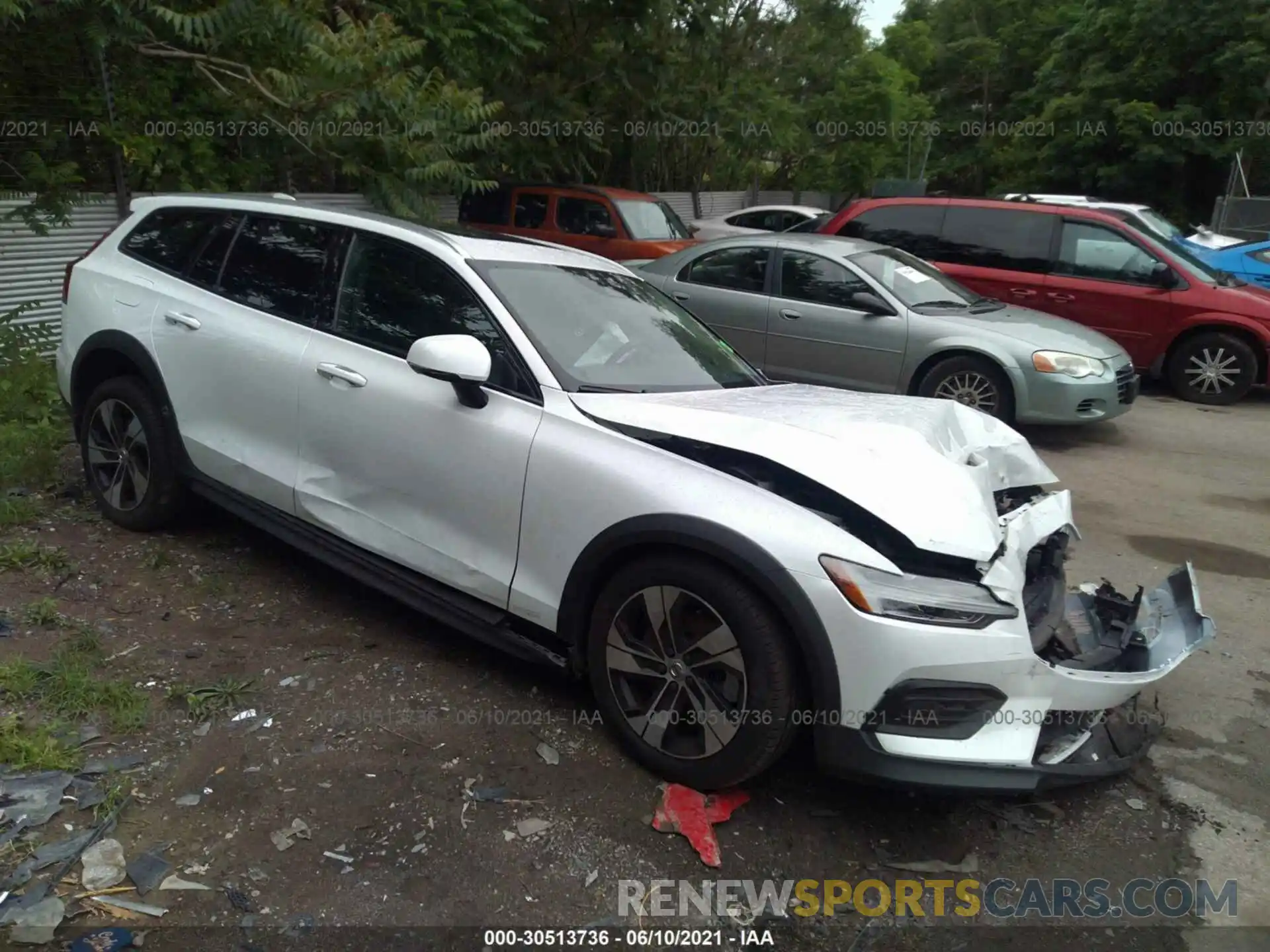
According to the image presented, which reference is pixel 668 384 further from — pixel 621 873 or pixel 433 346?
pixel 621 873

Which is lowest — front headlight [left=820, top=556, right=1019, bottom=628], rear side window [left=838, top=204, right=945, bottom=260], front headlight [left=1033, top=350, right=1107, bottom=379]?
front headlight [left=1033, top=350, right=1107, bottom=379]

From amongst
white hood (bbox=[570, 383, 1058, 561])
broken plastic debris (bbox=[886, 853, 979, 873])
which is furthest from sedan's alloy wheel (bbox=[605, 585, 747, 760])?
broken plastic debris (bbox=[886, 853, 979, 873])

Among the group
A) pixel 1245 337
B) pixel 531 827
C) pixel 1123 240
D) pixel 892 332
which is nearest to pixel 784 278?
pixel 892 332

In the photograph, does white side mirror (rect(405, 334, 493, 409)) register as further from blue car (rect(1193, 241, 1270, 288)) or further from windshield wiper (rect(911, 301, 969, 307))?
blue car (rect(1193, 241, 1270, 288))

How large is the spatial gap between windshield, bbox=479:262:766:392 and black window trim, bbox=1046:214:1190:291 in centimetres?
667

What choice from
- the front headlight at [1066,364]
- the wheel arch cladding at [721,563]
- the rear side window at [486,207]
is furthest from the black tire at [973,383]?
the rear side window at [486,207]

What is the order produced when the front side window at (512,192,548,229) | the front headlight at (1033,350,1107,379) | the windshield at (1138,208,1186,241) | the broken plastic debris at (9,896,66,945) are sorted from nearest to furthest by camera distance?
1. the broken plastic debris at (9,896,66,945)
2. the front headlight at (1033,350,1107,379)
3. the front side window at (512,192,548,229)
4. the windshield at (1138,208,1186,241)

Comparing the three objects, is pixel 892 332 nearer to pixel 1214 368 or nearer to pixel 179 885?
pixel 1214 368

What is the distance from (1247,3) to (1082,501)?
2128 centimetres

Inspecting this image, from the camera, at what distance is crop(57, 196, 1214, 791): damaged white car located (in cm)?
288

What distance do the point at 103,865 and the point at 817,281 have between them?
6773mm

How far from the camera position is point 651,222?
13391mm

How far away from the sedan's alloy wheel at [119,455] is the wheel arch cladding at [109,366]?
144 millimetres

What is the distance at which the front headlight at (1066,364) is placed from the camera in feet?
25.2
